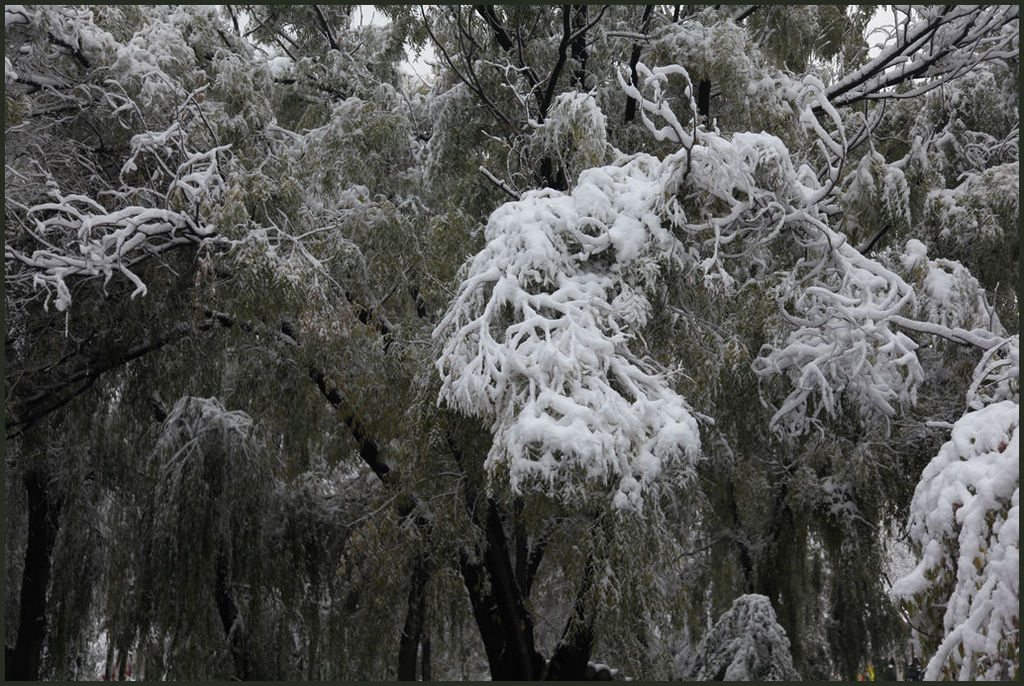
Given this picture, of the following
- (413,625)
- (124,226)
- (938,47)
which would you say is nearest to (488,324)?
(124,226)

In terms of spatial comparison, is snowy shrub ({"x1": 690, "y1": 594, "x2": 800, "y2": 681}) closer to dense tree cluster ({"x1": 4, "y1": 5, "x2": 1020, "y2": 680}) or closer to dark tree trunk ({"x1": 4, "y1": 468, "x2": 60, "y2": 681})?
dense tree cluster ({"x1": 4, "y1": 5, "x2": 1020, "y2": 680})

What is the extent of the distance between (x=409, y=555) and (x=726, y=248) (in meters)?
3.12

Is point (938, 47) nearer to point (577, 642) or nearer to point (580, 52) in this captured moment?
point (580, 52)

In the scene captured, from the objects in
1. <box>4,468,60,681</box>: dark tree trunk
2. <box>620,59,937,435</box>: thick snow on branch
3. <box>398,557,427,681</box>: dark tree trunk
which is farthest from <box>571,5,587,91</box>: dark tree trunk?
<box>4,468,60,681</box>: dark tree trunk

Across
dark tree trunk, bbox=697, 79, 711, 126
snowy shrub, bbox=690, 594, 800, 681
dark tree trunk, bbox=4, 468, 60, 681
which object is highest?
dark tree trunk, bbox=697, 79, 711, 126

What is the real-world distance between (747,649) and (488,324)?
119 inches

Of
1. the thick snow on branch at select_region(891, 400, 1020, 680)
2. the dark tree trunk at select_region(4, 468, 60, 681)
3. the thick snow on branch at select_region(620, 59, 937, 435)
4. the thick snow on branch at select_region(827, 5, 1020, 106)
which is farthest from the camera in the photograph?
the dark tree trunk at select_region(4, 468, 60, 681)

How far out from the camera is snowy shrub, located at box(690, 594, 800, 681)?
7203 millimetres

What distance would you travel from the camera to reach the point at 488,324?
20.5 ft

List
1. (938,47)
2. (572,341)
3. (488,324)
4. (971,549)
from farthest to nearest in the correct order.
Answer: (938,47) < (488,324) < (572,341) < (971,549)

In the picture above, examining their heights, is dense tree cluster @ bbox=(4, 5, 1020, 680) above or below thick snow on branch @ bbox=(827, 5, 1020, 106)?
below

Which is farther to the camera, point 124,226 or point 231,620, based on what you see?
point 231,620

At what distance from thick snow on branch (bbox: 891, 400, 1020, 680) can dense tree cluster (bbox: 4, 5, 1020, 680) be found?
72cm

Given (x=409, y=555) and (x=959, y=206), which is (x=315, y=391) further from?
(x=959, y=206)
